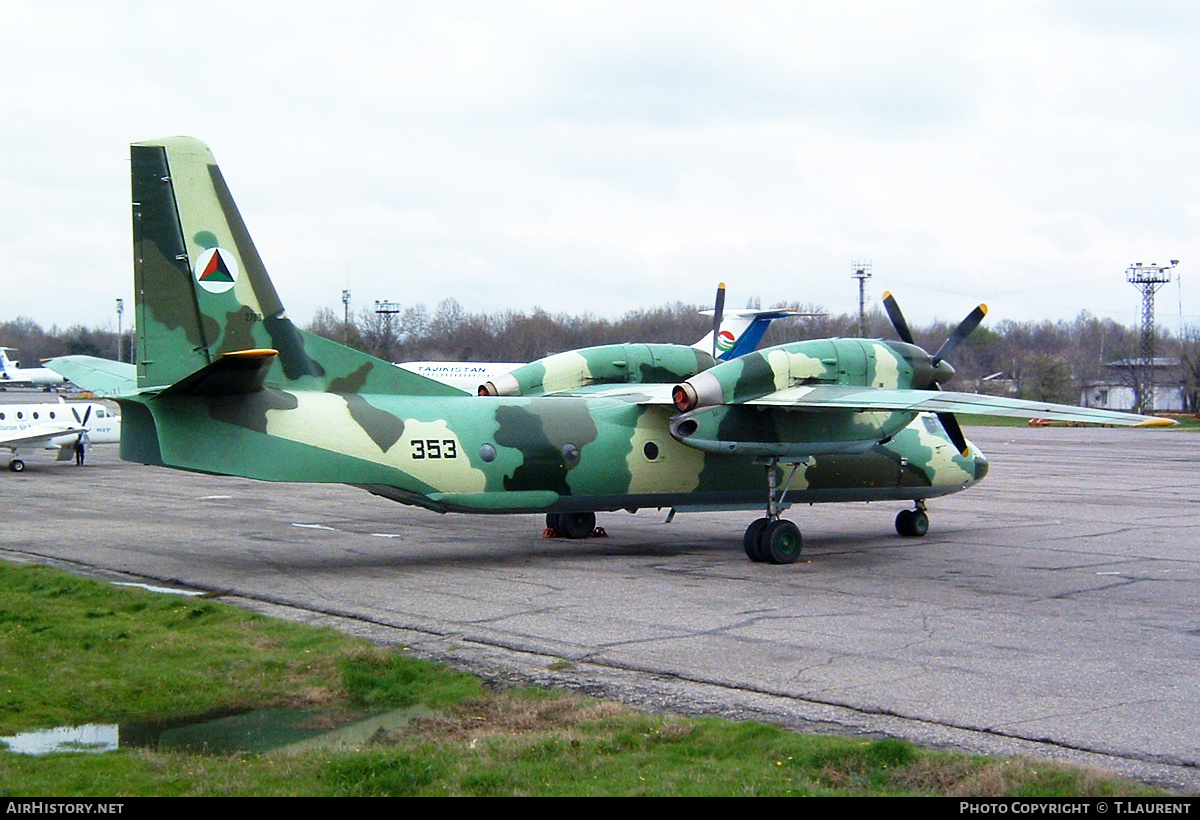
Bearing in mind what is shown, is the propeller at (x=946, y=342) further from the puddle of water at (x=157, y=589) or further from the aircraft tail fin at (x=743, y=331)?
the puddle of water at (x=157, y=589)

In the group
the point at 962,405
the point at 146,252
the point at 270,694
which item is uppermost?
the point at 146,252

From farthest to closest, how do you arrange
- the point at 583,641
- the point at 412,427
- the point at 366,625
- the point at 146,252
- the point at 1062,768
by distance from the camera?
the point at 412,427
the point at 146,252
the point at 366,625
the point at 583,641
the point at 1062,768

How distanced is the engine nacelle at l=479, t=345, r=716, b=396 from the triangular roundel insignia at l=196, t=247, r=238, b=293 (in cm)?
602

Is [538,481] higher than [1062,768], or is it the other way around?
[538,481]

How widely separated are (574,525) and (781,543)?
4.23m

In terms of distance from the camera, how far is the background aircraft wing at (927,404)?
1448cm

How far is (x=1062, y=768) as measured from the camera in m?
7.32

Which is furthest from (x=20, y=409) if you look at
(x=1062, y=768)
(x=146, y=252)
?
(x=1062, y=768)

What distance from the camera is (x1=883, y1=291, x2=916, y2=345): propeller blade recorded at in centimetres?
1909

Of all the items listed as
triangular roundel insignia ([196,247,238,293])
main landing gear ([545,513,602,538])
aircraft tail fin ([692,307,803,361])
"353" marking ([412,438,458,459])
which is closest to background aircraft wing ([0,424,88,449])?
aircraft tail fin ([692,307,803,361])
